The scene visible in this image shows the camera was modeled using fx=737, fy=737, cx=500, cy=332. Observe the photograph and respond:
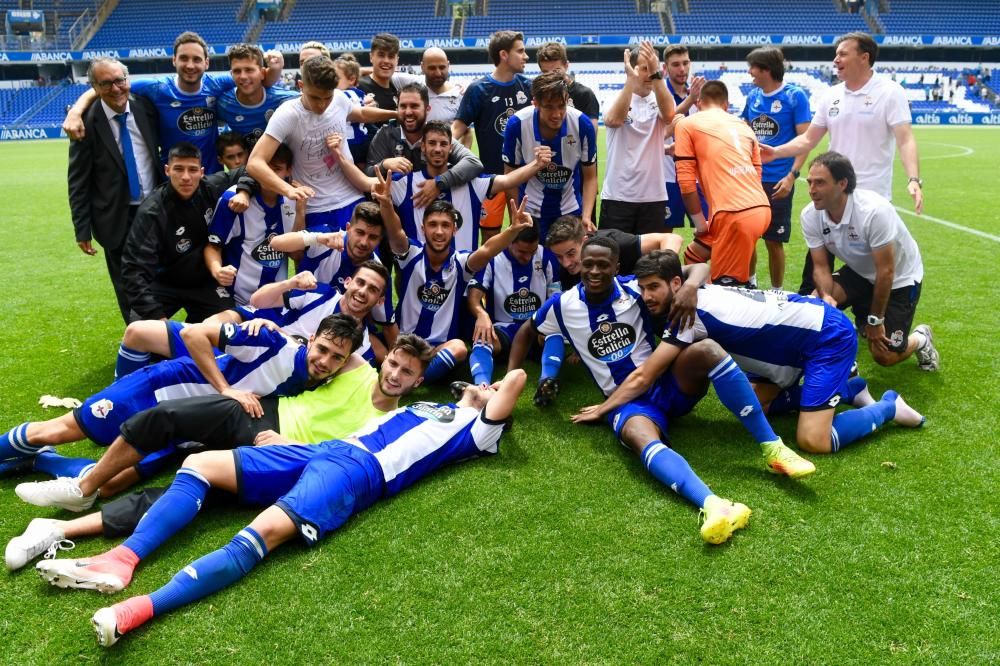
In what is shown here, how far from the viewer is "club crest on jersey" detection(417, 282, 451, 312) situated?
17.6 feet

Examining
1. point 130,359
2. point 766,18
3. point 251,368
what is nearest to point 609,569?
point 251,368

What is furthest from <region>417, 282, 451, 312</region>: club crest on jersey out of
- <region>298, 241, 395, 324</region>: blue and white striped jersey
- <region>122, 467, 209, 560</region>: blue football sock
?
<region>122, 467, 209, 560</region>: blue football sock

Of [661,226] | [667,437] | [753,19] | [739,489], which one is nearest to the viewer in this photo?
[739,489]

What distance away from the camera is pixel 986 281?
24.7 ft

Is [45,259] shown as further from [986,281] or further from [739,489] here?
[986,281]

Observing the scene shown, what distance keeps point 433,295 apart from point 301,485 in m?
2.35

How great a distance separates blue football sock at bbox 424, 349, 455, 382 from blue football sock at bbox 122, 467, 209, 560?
211 centimetres

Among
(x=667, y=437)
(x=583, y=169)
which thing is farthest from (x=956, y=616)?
(x=583, y=169)

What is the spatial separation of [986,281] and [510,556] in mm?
6735

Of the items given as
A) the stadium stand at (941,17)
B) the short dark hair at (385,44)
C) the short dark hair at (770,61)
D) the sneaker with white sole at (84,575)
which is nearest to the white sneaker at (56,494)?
the sneaker with white sole at (84,575)

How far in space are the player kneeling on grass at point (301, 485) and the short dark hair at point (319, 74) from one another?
2353 millimetres

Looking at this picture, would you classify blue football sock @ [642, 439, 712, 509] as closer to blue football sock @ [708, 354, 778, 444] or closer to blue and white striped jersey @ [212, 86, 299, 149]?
blue football sock @ [708, 354, 778, 444]

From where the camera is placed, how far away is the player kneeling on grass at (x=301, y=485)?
2.87 metres

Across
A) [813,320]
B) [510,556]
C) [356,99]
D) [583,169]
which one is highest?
[356,99]
